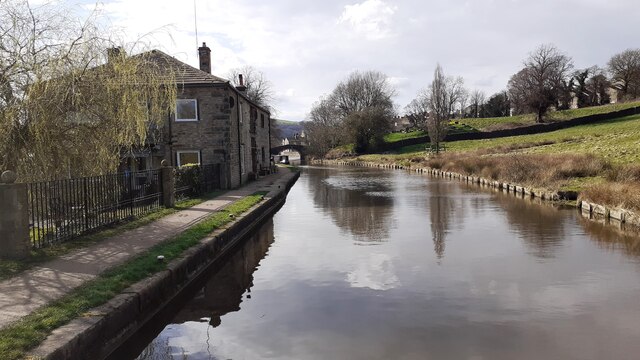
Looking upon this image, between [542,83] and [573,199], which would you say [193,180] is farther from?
[542,83]

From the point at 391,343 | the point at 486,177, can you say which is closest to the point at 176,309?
the point at 391,343

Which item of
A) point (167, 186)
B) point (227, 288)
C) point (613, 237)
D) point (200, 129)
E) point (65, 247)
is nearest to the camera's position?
point (227, 288)

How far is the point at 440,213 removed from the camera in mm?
17891

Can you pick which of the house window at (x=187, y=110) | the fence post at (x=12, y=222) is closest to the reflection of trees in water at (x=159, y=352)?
the fence post at (x=12, y=222)

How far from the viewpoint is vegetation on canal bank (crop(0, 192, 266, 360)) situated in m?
4.96

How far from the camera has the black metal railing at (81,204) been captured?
32.4 feet

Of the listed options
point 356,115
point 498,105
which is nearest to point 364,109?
point 356,115

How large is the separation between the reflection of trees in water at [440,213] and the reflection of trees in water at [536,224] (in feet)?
6.52

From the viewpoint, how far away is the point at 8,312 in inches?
229

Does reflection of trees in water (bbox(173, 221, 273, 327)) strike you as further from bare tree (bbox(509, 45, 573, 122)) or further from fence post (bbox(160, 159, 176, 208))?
bare tree (bbox(509, 45, 573, 122))

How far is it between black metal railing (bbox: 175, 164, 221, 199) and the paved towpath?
5.86 metres

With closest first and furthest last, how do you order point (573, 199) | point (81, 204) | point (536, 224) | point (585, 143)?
1. point (81, 204)
2. point (536, 224)
3. point (573, 199)
4. point (585, 143)

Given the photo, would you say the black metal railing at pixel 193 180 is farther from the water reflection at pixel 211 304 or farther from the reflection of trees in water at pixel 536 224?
the reflection of trees in water at pixel 536 224

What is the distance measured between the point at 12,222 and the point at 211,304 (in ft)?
12.7
